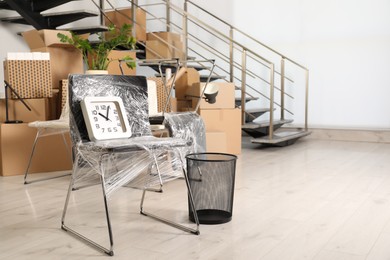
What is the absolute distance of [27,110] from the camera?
3.50 metres

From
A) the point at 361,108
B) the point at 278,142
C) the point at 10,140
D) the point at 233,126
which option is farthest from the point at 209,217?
the point at 361,108

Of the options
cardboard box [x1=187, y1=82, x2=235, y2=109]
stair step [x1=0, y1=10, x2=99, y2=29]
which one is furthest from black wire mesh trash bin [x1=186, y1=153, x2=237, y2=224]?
stair step [x1=0, y1=10, x2=99, y2=29]

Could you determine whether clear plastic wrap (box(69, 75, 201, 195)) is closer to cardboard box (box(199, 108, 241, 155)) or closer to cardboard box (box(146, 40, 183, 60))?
cardboard box (box(199, 108, 241, 155))

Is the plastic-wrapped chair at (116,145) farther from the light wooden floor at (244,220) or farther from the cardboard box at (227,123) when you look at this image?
the cardboard box at (227,123)

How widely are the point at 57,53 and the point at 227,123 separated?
5.24 ft

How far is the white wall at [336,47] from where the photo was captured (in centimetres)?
509

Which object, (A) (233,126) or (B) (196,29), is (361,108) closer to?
(A) (233,126)

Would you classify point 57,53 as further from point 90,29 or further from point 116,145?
point 116,145

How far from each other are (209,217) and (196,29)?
4.21m

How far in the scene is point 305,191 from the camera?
9.20ft

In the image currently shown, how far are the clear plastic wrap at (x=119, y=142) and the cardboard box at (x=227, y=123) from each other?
161 centimetres

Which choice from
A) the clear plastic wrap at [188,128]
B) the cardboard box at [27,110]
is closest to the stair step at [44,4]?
the cardboard box at [27,110]

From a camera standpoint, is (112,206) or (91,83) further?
(112,206)

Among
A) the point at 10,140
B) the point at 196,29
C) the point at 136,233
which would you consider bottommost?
the point at 136,233
